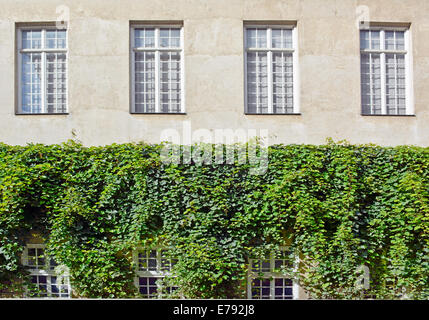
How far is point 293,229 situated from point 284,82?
12.5 feet

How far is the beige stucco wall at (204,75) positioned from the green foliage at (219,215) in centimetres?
130

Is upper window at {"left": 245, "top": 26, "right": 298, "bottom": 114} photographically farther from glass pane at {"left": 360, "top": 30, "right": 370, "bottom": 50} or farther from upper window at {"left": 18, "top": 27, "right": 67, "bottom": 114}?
upper window at {"left": 18, "top": 27, "right": 67, "bottom": 114}

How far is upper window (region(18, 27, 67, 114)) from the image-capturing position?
11047 millimetres

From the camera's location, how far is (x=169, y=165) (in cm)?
942

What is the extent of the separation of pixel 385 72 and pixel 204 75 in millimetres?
4562

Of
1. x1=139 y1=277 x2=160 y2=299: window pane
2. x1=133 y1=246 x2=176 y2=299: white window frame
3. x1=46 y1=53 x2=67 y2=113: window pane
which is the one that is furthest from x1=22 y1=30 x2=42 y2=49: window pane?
x1=139 y1=277 x2=160 y2=299: window pane

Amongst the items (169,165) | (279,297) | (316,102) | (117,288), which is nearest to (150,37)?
(169,165)

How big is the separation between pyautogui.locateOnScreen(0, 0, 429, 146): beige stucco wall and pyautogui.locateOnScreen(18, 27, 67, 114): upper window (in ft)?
0.96

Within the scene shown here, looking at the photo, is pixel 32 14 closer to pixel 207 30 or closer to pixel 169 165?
pixel 207 30

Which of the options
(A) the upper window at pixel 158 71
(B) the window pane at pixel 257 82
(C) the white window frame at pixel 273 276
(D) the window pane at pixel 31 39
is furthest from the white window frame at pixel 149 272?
(D) the window pane at pixel 31 39

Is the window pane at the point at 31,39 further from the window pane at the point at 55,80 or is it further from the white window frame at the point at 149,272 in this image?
the white window frame at the point at 149,272

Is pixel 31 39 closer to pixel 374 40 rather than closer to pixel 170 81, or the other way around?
pixel 170 81

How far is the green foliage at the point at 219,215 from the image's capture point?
9.09 m

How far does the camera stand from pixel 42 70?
11055mm
